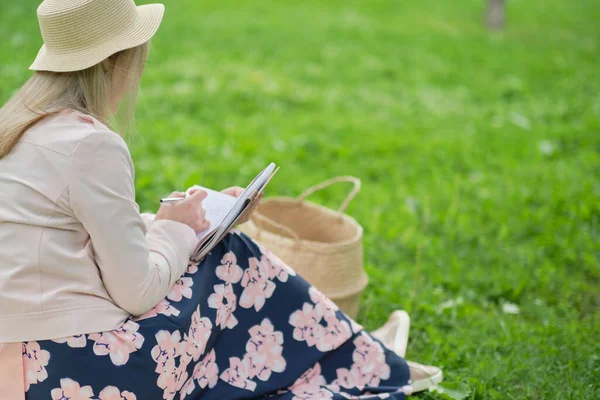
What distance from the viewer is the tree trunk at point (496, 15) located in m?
11.6

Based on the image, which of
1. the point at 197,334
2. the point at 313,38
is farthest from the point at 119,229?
the point at 313,38

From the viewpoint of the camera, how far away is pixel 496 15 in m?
11.6

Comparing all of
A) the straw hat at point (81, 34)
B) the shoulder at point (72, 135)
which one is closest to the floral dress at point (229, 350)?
the shoulder at point (72, 135)

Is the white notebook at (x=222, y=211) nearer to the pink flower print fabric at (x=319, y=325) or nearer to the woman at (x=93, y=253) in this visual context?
the woman at (x=93, y=253)

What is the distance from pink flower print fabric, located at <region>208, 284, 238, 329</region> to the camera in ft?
7.84

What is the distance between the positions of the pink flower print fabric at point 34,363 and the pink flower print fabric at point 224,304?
539 millimetres

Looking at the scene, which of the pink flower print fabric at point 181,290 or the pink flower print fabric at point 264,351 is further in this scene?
the pink flower print fabric at point 264,351

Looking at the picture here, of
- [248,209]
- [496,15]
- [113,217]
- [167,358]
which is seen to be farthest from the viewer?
[496,15]

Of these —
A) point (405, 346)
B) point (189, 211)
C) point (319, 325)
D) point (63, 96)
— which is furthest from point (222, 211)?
point (405, 346)

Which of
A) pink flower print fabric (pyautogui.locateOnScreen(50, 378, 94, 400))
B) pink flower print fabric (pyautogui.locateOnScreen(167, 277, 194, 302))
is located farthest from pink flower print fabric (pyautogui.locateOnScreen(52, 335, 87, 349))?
pink flower print fabric (pyautogui.locateOnScreen(167, 277, 194, 302))

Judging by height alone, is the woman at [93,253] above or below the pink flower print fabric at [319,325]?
above

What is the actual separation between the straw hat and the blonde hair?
0.16 ft

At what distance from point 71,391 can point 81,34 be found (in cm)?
101

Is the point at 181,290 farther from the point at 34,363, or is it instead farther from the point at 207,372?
the point at 34,363
